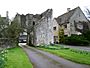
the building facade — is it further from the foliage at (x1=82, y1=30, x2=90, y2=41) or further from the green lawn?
the green lawn

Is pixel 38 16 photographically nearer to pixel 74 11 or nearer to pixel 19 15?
pixel 19 15

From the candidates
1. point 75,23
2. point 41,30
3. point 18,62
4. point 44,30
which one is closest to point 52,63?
point 18,62

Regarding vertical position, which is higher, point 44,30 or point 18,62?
point 44,30

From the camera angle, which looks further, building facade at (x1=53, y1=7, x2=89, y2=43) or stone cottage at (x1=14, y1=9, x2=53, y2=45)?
building facade at (x1=53, y1=7, x2=89, y2=43)

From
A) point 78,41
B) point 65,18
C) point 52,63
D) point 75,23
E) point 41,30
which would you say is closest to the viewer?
point 52,63

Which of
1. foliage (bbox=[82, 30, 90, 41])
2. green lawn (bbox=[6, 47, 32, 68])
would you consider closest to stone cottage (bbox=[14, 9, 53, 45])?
foliage (bbox=[82, 30, 90, 41])

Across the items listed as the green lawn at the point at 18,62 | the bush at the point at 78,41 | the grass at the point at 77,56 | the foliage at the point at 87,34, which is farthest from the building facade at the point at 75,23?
the green lawn at the point at 18,62

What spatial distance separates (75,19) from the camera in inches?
2943

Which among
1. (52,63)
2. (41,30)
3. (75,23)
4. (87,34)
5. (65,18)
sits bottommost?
(52,63)

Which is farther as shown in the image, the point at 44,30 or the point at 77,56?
the point at 44,30

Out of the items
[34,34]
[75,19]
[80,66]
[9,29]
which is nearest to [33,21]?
[34,34]

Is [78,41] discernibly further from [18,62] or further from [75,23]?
[18,62]

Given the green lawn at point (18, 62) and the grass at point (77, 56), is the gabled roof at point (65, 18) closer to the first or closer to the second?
the grass at point (77, 56)

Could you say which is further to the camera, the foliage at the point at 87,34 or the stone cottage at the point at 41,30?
the foliage at the point at 87,34
